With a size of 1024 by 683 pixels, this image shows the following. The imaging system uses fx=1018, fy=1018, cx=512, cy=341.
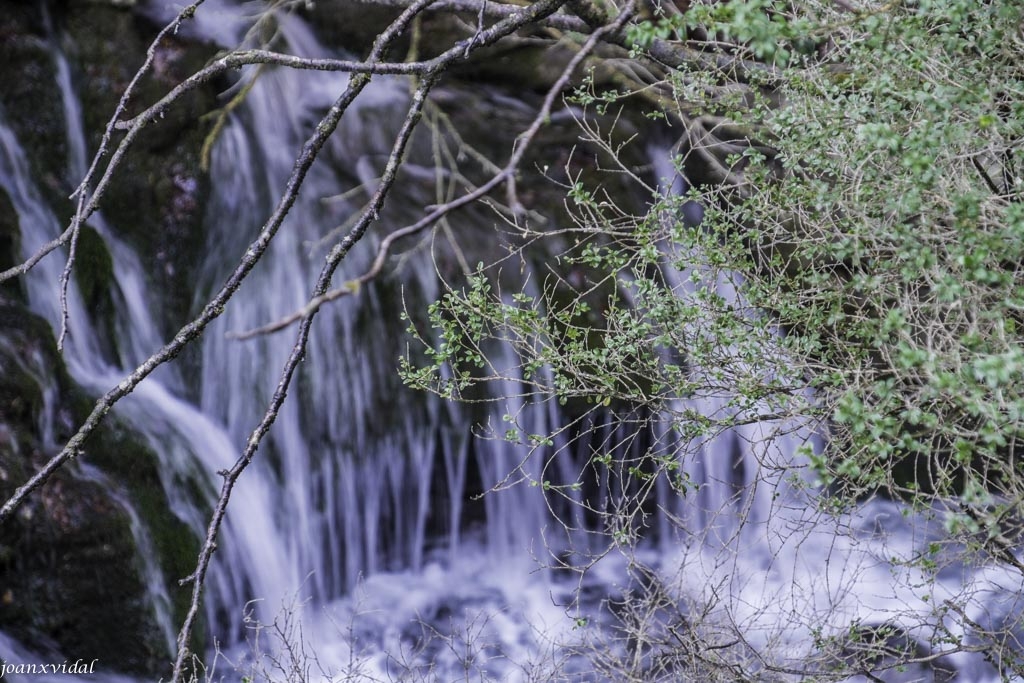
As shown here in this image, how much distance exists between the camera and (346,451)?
6.15 metres

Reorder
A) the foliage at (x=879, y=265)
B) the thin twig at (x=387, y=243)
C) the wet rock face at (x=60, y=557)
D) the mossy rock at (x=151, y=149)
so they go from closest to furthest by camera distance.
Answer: the thin twig at (x=387, y=243), the foliage at (x=879, y=265), the wet rock face at (x=60, y=557), the mossy rock at (x=151, y=149)

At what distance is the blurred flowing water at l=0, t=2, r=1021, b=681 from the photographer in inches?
219

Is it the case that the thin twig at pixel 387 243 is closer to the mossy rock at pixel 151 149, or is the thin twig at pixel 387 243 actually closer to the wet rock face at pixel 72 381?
the wet rock face at pixel 72 381

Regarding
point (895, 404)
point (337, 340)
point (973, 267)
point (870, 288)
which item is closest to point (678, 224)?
point (870, 288)

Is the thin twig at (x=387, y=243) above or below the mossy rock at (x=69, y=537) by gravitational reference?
above

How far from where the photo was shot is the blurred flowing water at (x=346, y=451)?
18.3ft

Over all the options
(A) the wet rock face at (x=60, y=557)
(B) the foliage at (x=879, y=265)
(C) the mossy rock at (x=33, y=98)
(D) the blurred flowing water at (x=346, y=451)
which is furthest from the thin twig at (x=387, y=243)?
(C) the mossy rock at (x=33, y=98)

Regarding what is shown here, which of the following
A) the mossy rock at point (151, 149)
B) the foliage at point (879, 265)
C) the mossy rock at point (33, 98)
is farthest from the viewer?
the mossy rock at point (151, 149)

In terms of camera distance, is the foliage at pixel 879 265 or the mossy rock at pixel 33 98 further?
the mossy rock at pixel 33 98

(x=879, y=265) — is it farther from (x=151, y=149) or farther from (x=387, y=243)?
(x=151, y=149)

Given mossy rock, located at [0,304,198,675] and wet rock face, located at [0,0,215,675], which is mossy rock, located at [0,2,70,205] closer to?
wet rock face, located at [0,0,215,675]

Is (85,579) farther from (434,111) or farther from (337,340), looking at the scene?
(434,111)

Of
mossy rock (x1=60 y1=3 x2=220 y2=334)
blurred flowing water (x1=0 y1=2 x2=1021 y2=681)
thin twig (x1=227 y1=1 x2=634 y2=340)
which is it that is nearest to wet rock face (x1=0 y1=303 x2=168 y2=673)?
blurred flowing water (x1=0 y1=2 x2=1021 y2=681)

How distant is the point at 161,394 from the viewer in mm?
5789
